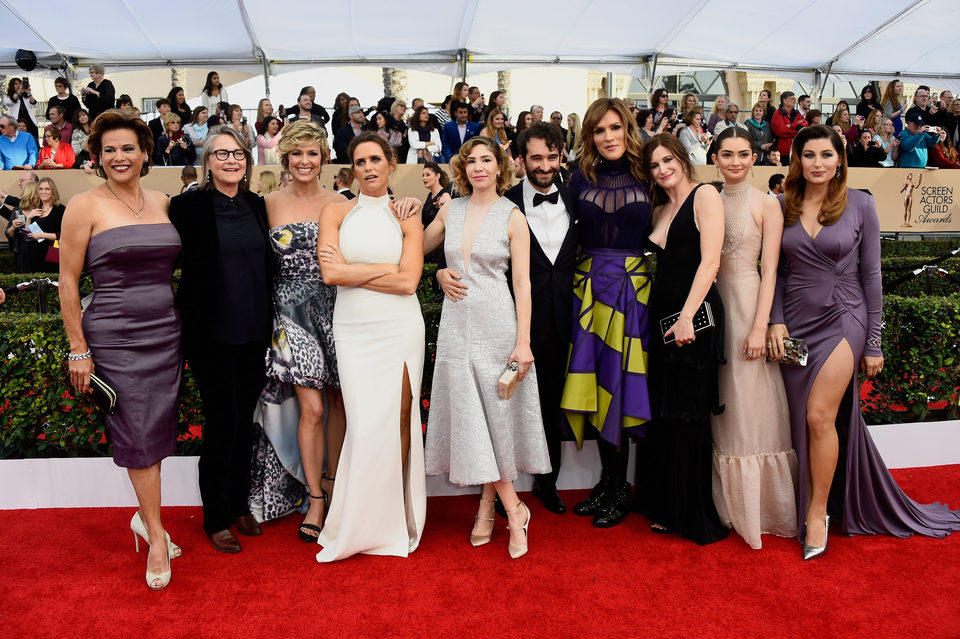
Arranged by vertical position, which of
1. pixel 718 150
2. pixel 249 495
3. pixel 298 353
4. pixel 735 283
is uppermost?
pixel 718 150

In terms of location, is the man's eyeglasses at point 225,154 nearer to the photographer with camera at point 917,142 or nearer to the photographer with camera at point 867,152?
the photographer with camera at point 867,152

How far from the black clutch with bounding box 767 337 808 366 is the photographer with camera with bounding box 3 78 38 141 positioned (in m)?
11.7

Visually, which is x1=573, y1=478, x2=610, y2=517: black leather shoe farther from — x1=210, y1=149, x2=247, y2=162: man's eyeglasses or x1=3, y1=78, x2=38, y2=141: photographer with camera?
x1=3, y1=78, x2=38, y2=141: photographer with camera

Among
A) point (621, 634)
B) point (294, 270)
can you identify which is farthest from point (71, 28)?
point (621, 634)

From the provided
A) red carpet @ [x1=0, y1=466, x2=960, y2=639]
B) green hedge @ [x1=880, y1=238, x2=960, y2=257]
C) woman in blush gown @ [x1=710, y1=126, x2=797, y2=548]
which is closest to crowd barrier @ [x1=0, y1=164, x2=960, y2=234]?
green hedge @ [x1=880, y1=238, x2=960, y2=257]

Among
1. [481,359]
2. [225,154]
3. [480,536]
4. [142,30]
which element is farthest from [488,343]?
[142,30]

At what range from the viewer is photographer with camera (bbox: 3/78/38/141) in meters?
11.0

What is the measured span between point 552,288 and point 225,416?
1.81m

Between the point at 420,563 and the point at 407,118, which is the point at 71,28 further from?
the point at 420,563

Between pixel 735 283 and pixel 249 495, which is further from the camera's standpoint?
pixel 249 495

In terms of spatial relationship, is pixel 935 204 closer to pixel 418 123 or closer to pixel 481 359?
pixel 418 123

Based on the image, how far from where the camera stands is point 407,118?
442 inches

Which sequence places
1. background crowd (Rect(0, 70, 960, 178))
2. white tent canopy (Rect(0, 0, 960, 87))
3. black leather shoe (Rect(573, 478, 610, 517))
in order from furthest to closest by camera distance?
white tent canopy (Rect(0, 0, 960, 87)) → background crowd (Rect(0, 70, 960, 178)) → black leather shoe (Rect(573, 478, 610, 517))

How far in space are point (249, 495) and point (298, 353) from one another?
888mm
